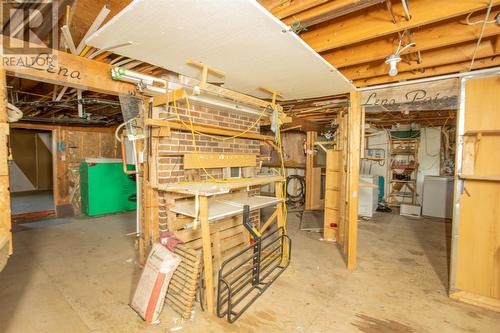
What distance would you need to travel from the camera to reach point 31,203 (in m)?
6.34

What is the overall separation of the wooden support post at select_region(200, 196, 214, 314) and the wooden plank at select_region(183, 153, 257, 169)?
0.69 metres

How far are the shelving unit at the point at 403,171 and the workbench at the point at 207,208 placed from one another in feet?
16.4

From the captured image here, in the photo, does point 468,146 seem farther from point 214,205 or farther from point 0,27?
point 0,27

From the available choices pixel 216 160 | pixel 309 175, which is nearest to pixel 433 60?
pixel 216 160

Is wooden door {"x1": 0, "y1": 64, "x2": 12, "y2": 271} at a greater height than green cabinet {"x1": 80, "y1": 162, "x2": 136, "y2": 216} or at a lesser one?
greater

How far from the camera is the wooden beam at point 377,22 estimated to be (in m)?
1.50

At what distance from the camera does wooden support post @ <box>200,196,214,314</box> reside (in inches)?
76.9

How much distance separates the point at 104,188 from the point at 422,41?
5900mm

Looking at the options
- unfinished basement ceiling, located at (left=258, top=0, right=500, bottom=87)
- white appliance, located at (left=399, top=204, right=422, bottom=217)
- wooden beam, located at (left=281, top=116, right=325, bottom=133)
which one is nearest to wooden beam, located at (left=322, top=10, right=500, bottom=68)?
unfinished basement ceiling, located at (left=258, top=0, right=500, bottom=87)

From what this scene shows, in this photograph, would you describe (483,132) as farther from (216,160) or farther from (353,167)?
(216,160)

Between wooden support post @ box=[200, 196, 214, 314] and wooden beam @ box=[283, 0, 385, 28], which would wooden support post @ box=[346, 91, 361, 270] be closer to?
wooden beam @ box=[283, 0, 385, 28]

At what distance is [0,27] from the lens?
5.56 feet

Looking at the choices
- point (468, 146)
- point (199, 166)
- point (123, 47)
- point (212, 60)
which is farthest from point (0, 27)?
point (468, 146)

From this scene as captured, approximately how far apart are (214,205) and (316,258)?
5.38ft
